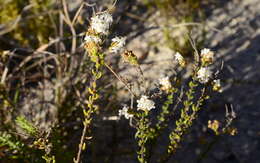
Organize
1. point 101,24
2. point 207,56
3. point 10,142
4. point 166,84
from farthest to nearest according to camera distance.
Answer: point 10,142 < point 166,84 < point 207,56 < point 101,24

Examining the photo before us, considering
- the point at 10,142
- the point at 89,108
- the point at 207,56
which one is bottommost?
the point at 10,142

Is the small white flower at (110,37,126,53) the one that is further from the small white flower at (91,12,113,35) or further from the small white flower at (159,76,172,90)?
the small white flower at (159,76,172,90)

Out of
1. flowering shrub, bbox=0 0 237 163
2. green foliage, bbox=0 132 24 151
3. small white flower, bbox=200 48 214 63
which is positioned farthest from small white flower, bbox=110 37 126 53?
green foliage, bbox=0 132 24 151

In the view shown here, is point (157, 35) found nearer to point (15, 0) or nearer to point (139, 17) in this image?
point (139, 17)

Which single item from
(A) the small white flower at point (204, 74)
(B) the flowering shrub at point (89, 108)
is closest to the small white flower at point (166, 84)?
(B) the flowering shrub at point (89, 108)

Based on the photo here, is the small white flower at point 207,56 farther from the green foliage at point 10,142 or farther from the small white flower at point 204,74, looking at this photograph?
the green foliage at point 10,142

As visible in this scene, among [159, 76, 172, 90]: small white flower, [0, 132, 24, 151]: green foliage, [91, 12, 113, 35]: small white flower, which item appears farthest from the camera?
[0, 132, 24, 151]: green foliage

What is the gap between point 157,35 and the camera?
10.4ft

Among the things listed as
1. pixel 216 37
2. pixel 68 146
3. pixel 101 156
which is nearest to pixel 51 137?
pixel 68 146

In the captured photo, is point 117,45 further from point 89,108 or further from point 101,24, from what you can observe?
point 89,108

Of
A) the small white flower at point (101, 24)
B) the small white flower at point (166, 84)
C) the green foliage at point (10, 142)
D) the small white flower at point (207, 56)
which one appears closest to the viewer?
the small white flower at point (101, 24)

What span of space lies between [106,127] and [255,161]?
866 mm

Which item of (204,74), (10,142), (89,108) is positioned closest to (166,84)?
(204,74)

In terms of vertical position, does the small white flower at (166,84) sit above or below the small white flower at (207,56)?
below
